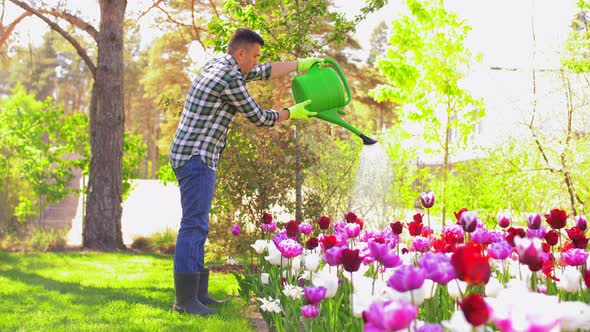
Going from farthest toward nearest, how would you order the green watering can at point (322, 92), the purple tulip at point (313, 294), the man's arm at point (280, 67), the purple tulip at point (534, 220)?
1. the man's arm at point (280, 67)
2. the green watering can at point (322, 92)
3. the purple tulip at point (534, 220)
4. the purple tulip at point (313, 294)

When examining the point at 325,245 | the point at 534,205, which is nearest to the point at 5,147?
the point at 534,205

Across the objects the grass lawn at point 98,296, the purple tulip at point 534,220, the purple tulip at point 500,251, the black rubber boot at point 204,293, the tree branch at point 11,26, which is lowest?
the grass lawn at point 98,296

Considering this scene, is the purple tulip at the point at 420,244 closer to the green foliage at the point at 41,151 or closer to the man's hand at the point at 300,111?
the man's hand at the point at 300,111

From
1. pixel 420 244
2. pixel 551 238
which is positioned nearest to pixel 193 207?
pixel 420 244

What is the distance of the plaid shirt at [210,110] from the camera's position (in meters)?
3.44

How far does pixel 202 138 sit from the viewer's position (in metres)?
3.46

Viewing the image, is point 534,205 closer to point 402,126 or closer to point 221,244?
point 402,126

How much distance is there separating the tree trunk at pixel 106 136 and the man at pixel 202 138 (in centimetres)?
504

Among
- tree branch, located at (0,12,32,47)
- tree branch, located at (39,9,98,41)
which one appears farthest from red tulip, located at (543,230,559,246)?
tree branch, located at (0,12,32,47)

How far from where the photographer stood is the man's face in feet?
11.9

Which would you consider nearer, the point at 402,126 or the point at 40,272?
the point at 40,272

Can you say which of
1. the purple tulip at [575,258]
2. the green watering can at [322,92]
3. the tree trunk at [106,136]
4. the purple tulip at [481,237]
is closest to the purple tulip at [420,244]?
the purple tulip at [481,237]

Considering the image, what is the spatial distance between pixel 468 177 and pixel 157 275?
4074 millimetres

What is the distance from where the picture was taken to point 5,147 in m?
A: 9.57
